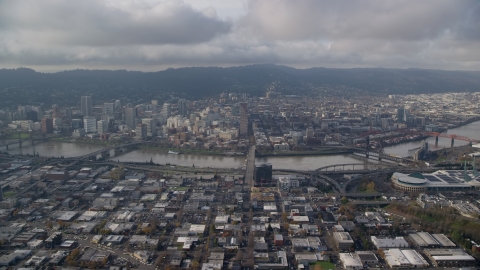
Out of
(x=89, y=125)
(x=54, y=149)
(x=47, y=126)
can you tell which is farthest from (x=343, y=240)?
(x=47, y=126)

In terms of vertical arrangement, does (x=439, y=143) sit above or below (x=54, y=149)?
above

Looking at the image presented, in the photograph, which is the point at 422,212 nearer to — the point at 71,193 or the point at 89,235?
the point at 89,235

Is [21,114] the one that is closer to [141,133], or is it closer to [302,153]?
[141,133]

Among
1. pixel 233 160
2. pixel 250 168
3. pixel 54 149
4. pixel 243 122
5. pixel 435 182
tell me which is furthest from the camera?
pixel 243 122

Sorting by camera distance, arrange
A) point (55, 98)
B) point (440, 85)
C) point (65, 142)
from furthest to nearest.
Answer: point (440, 85) → point (55, 98) → point (65, 142)

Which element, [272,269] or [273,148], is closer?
[272,269]

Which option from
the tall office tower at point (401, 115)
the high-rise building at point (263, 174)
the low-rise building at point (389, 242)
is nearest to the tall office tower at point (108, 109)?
the high-rise building at point (263, 174)

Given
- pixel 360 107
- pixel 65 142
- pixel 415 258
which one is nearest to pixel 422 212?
pixel 415 258
